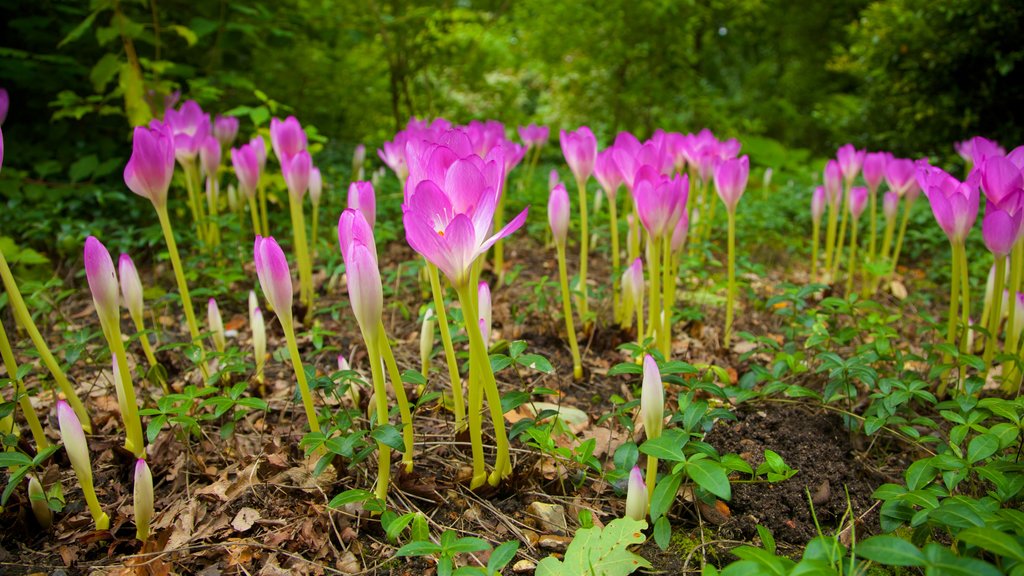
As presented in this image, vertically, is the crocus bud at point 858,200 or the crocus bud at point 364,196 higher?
the crocus bud at point 364,196

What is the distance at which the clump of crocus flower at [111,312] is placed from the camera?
148 cm

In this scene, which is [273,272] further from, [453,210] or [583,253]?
[583,253]

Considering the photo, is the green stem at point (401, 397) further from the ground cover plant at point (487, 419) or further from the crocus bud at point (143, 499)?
the crocus bud at point (143, 499)

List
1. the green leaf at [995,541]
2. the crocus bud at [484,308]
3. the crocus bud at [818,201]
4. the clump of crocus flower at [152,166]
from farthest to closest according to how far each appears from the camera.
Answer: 1. the crocus bud at [818,201]
2. the clump of crocus flower at [152,166]
3. the crocus bud at [484,308]
4. the green leaf at [995,541]

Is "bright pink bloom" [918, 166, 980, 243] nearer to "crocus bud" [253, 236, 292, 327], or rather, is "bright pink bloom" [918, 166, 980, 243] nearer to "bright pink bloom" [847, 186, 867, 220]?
"bright pink bloom" [847, 186, 867, 220]

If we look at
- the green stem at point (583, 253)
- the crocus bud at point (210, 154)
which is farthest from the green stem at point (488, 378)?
the crocus bud at point (210, 154)

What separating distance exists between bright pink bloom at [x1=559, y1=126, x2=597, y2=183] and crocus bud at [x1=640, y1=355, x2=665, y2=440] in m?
1.19

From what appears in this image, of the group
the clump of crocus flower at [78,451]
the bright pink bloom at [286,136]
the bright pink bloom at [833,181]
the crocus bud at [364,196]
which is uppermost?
the bright pink bloom at [286,136]

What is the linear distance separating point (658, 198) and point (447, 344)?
2.71 feet

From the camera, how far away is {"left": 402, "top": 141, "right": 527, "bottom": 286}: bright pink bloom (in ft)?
3.89

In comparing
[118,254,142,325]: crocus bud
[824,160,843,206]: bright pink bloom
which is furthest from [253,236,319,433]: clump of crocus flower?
[824,160,843,206]: bright pink bloom

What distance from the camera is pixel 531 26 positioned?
6.62m

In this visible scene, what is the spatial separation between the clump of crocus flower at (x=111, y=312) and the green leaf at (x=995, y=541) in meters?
1.86

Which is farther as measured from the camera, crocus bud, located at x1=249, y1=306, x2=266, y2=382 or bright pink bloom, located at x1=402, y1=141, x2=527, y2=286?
crocus bud, located at x1=249, y1=306, x2=266, y2=382
